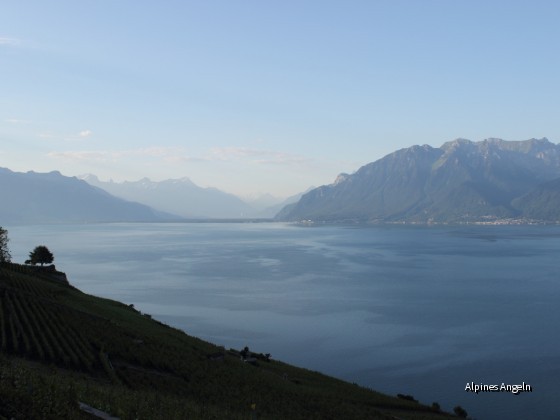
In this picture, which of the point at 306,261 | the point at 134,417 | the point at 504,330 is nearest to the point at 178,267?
the point at 306,261

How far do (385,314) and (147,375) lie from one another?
65171 millimetres

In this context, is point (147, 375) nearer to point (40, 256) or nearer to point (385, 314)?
point (40, 256)

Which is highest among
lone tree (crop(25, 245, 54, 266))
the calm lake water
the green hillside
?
lone tree (crop(25, 245, 54, 266))

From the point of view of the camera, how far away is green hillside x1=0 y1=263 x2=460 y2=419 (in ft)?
79.9

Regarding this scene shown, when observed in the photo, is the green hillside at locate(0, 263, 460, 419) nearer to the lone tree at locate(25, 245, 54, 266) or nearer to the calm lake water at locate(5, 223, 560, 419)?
the calm lake water at locate(5, 223, 560, 419)

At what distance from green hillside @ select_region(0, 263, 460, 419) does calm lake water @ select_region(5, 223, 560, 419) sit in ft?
39.7

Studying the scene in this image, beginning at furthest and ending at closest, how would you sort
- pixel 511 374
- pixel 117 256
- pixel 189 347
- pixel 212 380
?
pixel 117 256
pixel 511 374
pixel 189 347
pixel 212 380

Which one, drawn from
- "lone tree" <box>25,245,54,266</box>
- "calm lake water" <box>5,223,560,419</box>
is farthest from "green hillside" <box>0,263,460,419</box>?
"lone tree" <box>25,245,54,266</box>

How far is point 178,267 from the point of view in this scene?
16362cm

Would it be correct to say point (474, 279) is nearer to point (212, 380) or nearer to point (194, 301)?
point (194, 301)

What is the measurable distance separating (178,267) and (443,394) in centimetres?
12037

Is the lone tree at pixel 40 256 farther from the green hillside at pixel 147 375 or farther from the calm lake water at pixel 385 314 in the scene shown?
the green hillside at pixel 147 375

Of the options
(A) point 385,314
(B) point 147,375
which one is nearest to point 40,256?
(B) point 147,375

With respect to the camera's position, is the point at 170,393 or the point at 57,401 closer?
the point at 57,401
